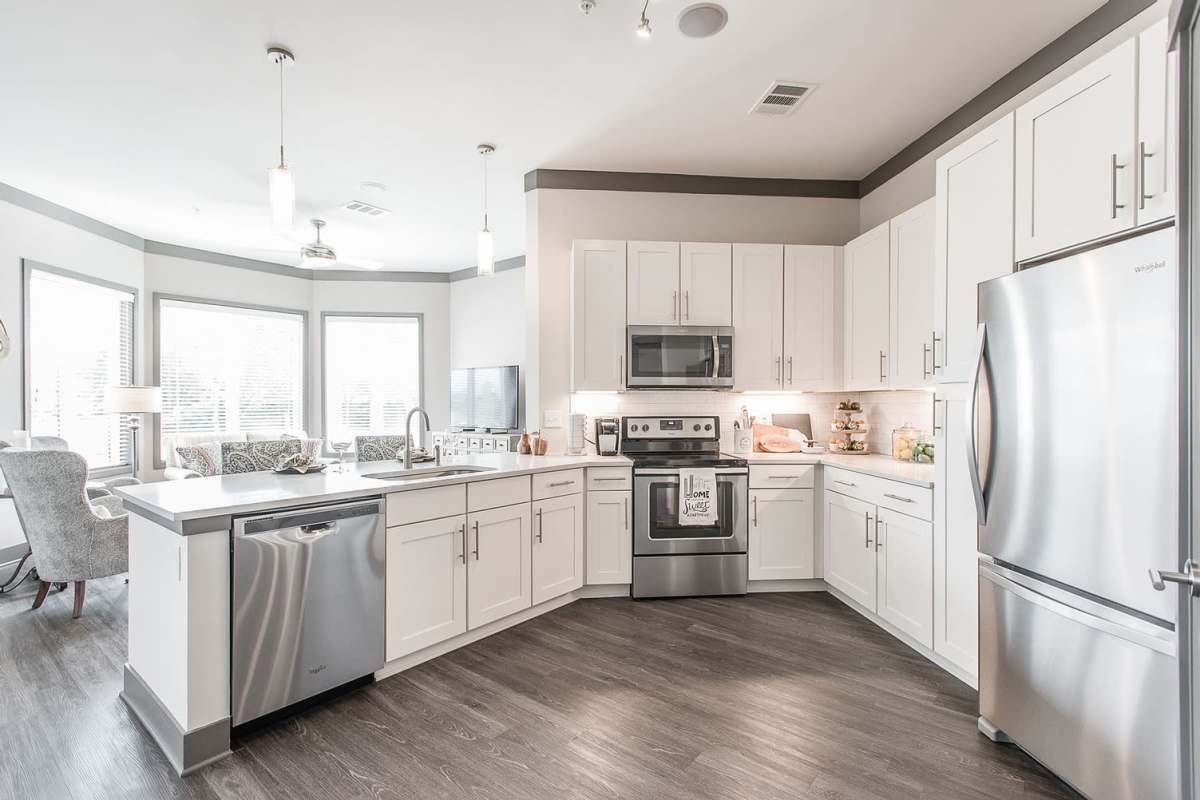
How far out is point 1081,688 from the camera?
1.71m

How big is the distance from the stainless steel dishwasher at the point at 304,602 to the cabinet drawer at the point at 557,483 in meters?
1.00

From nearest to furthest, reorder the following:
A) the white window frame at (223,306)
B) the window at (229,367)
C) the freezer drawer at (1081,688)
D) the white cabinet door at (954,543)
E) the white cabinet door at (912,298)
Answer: the freezer drawer at (1081,688), the white cabinet door at (954,543), the white cabinet door at (912,298), the white window frame at (223,306), the window at (229,367)

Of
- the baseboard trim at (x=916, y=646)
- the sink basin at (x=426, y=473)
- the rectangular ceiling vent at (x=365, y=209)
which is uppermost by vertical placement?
the rectangular ceiling vent at (x=365, y=209)

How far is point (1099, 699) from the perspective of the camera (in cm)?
166

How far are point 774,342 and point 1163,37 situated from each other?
2.48m

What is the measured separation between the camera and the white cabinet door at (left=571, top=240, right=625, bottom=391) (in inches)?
151

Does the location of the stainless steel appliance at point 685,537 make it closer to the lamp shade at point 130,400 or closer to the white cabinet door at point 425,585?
the white cabinet door at point 425,585

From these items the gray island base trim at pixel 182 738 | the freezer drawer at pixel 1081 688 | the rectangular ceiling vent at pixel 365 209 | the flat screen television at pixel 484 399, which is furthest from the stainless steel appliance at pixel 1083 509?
the flat screen television at pixel 484 399

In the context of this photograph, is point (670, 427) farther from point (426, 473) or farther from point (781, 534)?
point (426, 473)

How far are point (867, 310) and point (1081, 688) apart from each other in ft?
7.87

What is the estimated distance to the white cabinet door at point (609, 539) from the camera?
11.8 ft

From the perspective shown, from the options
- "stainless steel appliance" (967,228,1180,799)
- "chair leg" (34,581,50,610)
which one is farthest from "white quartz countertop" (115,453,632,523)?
"stainless steel appliance" (967,228,1180,799)

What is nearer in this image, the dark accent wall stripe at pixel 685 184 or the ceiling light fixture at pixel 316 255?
the dark accent wall stripe at pixel 685 184

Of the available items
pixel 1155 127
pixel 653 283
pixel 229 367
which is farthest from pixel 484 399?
pixel 1155 127
